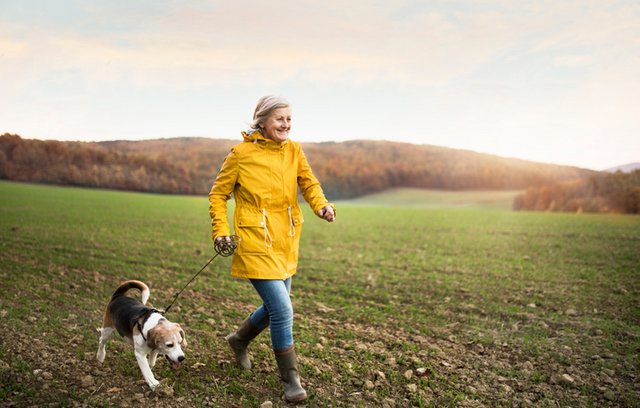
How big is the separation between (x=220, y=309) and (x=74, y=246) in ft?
20.2

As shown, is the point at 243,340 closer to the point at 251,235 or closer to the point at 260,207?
the point at 251,235

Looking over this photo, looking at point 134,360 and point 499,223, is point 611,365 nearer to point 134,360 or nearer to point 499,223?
point 134,360

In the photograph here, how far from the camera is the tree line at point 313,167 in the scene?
→ 74.1ft

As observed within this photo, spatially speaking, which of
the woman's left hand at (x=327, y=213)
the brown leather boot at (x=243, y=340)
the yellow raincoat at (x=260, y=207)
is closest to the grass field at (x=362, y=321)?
the brown leather boot at (x=243, y=340)

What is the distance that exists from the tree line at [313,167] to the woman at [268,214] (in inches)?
728

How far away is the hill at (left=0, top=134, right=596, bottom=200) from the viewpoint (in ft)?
77.1

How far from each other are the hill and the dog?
766 inches

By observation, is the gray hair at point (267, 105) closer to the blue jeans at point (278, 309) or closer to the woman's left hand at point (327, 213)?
the woman's left hand at point (327, 213)

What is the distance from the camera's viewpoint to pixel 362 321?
6316mm

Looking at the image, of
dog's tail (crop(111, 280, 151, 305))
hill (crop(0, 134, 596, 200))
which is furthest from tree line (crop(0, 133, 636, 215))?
dog's tail (crop(111, 280, 151, 305))

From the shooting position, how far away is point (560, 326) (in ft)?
20.5

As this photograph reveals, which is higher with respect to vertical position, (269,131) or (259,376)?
(269,131)

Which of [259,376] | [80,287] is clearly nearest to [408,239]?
[80,287]

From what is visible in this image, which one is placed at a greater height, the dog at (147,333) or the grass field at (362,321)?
the dog at (147,333)
